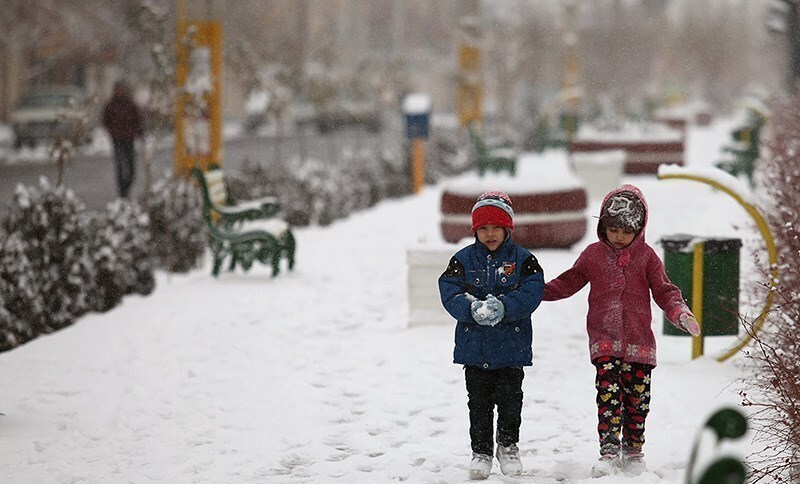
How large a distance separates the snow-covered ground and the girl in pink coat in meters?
0.22

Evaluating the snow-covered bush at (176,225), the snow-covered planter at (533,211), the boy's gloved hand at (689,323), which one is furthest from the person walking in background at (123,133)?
the boy's gloved hand at (689,323)

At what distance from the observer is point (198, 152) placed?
13820mm

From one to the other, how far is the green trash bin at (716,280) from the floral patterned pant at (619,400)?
2106 mm

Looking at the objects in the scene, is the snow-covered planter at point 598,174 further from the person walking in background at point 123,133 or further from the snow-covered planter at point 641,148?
the person walking in background at point 123,133

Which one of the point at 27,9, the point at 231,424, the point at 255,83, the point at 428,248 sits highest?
the point at 27,9

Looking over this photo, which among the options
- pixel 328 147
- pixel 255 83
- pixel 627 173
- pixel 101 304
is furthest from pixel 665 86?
pixel 101 304

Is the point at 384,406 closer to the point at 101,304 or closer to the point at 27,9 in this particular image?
the point at 101,304

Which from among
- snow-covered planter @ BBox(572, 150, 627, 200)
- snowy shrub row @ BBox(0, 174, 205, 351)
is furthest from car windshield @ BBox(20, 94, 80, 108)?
snowy shrub row @ BBox(0, 174, 205, 351)

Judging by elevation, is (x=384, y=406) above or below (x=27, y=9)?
below

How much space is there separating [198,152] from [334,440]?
8.21 metres

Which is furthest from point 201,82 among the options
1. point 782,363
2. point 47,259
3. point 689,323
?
point 782,363

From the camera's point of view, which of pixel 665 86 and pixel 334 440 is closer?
pixel 334 440

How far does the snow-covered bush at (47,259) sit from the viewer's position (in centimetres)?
891

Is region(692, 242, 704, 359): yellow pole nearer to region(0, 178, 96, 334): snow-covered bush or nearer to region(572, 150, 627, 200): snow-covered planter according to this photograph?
region(0, 178, 96, 334): snow-covered bush
